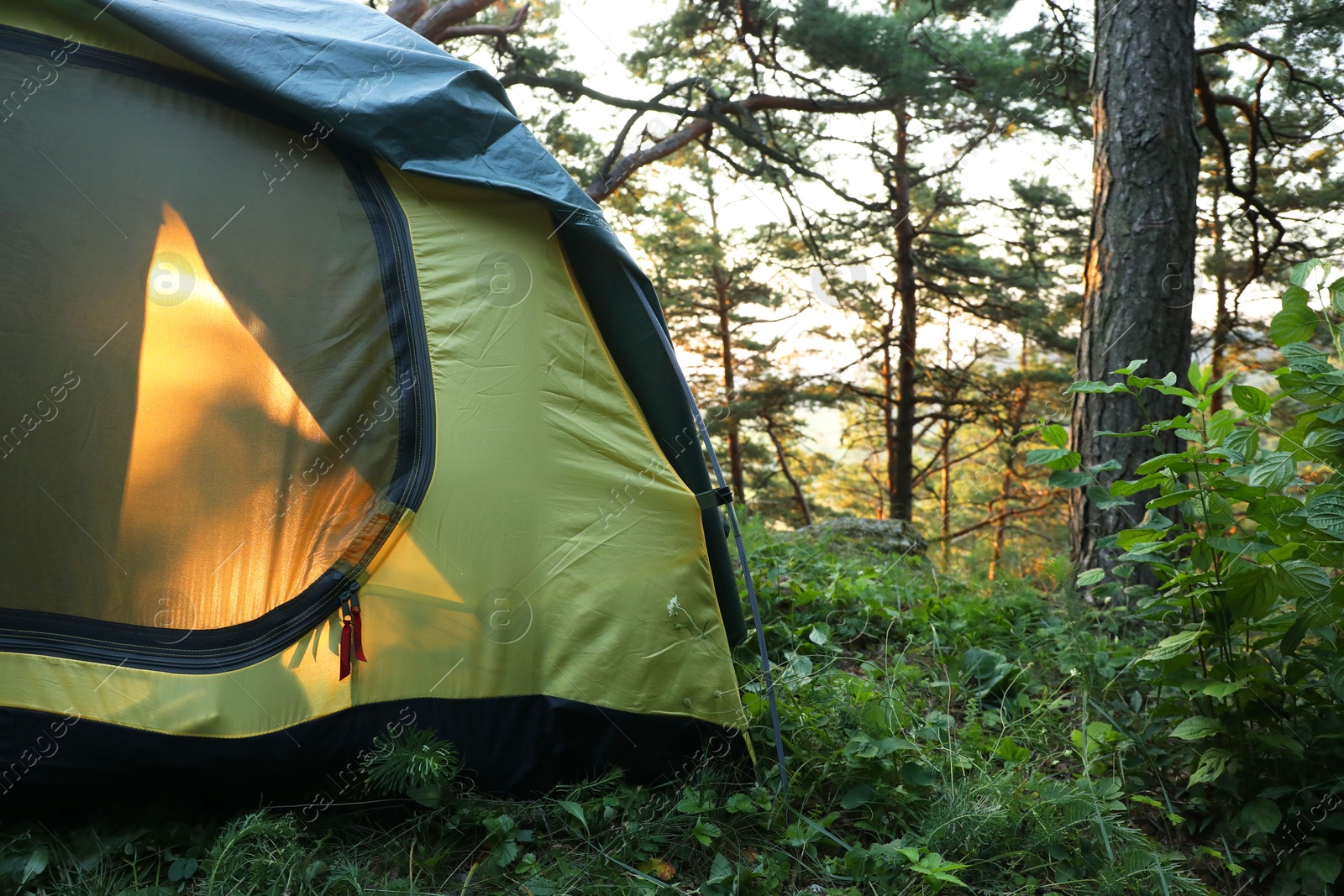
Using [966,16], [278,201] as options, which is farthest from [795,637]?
[966,16]

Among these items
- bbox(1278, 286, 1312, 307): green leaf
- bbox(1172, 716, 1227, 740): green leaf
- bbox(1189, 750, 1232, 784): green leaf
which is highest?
bbox(1278, 286, 1312, 307): green leaf

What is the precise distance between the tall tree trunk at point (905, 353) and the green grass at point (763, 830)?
7.41 metres

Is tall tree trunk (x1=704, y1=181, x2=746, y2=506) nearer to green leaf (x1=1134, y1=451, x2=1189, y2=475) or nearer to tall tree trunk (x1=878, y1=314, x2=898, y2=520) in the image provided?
tall tree trunk (x1=878, y1=314, x2=898, y2=520)

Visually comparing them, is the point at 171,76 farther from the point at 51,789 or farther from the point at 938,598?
the point at 938,598

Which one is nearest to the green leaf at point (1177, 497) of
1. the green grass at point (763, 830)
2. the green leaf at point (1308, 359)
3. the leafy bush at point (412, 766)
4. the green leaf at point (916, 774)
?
the green leaf at point (1308, 359)

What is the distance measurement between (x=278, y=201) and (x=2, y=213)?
23.3 inches

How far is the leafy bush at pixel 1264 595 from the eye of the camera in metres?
1.69

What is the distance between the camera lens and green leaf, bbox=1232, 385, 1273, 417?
1.72 meters

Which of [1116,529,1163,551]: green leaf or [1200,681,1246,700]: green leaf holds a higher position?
[1116,529,1163,551]: green leaf

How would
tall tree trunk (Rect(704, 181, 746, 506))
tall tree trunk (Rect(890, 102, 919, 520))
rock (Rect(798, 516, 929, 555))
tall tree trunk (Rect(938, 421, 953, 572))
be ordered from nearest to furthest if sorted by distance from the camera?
rock (Rect(798, 516, 929, 555)) → tall tree trunk (Rect(890, 102, 919, 520)) → tall tree trunk (Rect(704, 181, 746, 506)) → tall tree trunk (Rect(938, 421, 953, 572))

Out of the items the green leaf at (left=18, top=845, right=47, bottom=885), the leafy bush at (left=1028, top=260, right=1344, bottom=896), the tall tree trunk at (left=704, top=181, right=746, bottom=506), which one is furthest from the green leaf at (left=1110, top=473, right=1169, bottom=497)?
the tall tree trunk at (left=704, top=181, right=746, bottom=506)

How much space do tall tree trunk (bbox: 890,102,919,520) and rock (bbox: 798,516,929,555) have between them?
10.7 ft

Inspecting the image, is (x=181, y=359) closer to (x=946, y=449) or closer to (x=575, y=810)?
(x=575, y=810)

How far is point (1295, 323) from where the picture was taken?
1.74m
